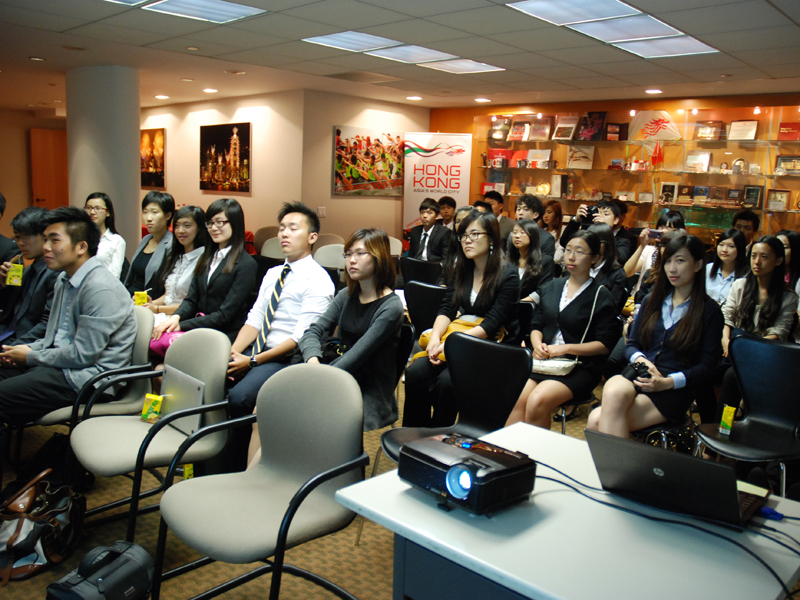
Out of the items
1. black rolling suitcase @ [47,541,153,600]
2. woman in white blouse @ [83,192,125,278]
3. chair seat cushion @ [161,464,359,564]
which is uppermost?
woman in white blouse @ [83,192,125,278]

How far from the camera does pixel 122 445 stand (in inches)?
96.1

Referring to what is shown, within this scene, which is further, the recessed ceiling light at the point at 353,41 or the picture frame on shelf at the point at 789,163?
the picture frame on shelf at the point at 789,163

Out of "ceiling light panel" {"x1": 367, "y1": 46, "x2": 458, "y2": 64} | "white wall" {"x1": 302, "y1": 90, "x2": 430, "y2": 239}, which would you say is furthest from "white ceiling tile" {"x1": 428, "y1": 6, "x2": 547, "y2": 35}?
"white wall" {"x1": 302, "y1": 90, "x2": 430, "y2": 239}

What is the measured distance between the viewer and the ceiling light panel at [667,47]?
5.20 meters

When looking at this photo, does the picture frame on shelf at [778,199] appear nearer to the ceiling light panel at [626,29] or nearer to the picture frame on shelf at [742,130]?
the picture frame on shelf at [742,130]

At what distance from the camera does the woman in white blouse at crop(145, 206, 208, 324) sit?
3965 millimetres

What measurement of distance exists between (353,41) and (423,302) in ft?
10.5

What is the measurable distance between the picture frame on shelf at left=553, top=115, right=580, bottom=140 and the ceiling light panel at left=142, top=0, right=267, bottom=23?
17.7 feet

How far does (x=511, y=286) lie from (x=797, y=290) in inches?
82.3

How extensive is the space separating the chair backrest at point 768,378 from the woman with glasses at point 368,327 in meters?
1.63

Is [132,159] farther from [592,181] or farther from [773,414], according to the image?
[773,414]

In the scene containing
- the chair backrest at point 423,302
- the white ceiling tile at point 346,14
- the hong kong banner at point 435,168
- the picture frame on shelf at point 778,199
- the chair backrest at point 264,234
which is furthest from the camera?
the hong kong banner at point 435,168

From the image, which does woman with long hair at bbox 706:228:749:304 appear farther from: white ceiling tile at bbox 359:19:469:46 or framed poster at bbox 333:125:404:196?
framed poster at bbox 333:125:404:196

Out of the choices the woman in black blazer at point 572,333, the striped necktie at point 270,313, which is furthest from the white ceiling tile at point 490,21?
the striped necktie at point 270,313
